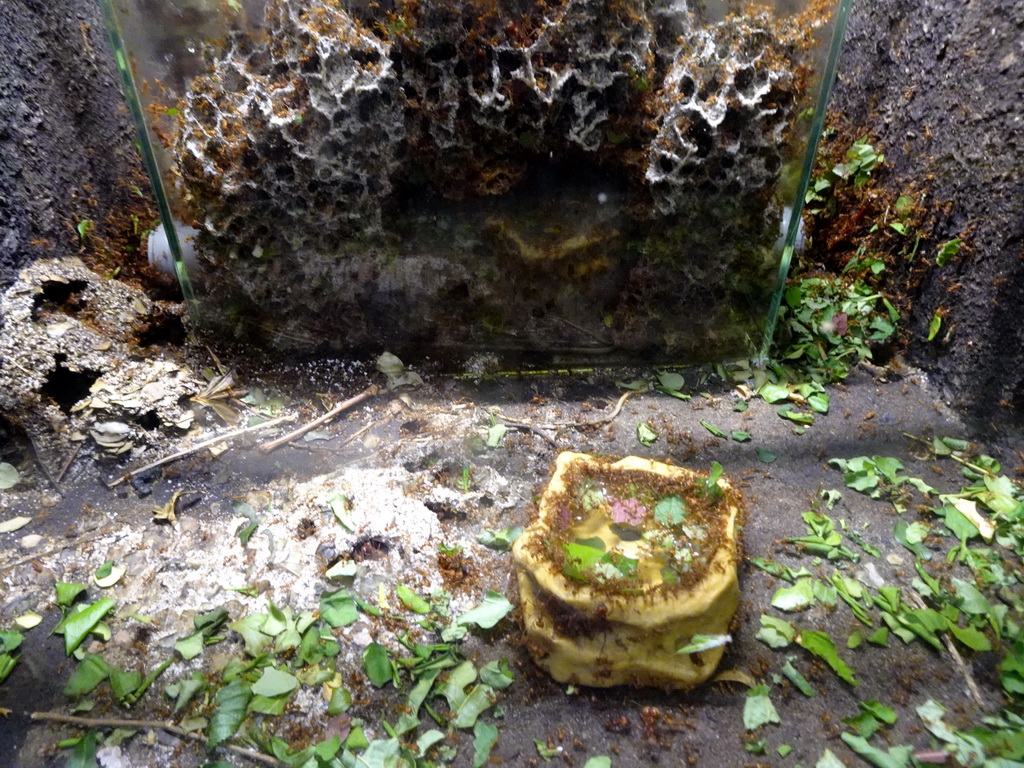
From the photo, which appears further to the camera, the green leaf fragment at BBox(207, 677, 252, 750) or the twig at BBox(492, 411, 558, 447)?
the twig at BBox(492, 411, 558, 447)

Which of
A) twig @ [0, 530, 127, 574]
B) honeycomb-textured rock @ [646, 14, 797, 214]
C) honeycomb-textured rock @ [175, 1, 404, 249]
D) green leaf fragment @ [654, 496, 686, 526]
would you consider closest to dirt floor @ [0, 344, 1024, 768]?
twig @ [0, 530, 127, 574]

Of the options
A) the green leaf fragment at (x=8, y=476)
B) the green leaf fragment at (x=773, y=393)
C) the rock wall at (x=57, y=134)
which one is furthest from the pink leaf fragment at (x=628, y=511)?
the rock wall at (x=57, y=134)

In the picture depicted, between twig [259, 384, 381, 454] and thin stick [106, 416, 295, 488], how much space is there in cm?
8

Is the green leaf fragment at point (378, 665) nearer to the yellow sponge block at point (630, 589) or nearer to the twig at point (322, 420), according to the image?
the yellow sponge block at point (630, 589)

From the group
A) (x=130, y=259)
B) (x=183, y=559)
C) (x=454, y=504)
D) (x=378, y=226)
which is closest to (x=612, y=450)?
(x=454, y=504)

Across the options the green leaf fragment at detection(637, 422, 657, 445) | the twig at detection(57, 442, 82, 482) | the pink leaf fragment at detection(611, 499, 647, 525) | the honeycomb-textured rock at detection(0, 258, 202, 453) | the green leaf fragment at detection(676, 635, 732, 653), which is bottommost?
the green leaf fragment at detection(676, 635, 732, 653)

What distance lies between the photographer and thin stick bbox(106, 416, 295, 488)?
7.08 feet

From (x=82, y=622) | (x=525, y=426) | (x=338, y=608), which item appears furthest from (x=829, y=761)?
(x=82, y=622)

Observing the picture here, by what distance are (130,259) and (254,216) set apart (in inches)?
37.7

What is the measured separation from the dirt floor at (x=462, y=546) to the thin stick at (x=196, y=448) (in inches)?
1.1

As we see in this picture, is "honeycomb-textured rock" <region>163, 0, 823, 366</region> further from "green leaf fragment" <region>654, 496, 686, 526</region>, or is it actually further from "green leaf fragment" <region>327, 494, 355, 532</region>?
"green leaf fragment" <region>654, 496, 686, 526</region>

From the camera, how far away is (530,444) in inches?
88.5

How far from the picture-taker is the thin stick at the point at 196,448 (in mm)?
2158

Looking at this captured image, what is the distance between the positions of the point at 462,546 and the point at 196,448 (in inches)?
41.2
